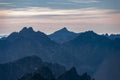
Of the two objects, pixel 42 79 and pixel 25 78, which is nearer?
pixel 42 79

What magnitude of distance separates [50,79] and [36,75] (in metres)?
14.1

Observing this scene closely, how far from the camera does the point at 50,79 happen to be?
183 meters

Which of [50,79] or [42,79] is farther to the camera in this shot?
[50,79]

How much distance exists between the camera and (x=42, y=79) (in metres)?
171

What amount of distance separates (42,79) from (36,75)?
9.58 feet

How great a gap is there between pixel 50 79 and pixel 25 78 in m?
10.8

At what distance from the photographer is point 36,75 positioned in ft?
559

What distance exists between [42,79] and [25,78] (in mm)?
13452

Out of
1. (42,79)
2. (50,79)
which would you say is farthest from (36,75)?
(50,79)

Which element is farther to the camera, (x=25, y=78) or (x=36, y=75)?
(x=25, y=78)

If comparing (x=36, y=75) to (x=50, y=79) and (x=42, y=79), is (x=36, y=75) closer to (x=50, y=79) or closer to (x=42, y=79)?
(x=42, y=79)

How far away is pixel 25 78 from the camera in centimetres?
18162

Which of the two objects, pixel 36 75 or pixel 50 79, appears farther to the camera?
pixel 50 79

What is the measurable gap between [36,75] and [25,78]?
12759mm
